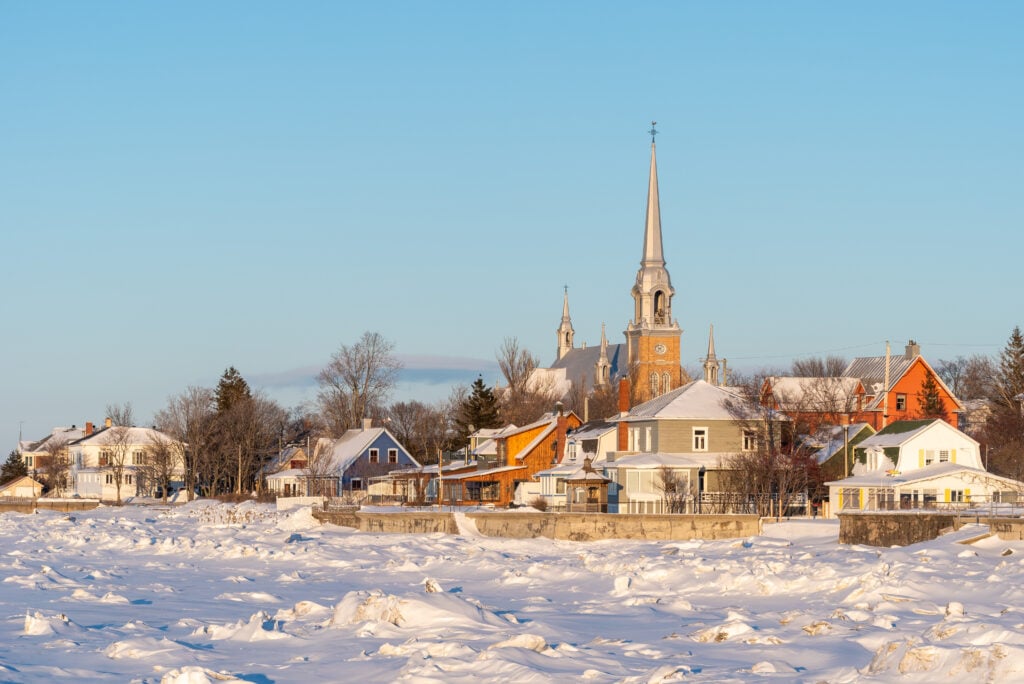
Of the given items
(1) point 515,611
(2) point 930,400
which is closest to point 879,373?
(2) point 930,400

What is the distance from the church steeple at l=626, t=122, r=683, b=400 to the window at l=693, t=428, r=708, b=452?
57.8 meters

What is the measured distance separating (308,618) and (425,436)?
78747 mm

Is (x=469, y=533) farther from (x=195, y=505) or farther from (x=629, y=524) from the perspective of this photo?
(x=195, y=505)

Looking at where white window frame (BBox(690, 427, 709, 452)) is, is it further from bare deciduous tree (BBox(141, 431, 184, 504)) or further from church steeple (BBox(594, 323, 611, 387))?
church steeple (BBox(594, 323, 611, 387))

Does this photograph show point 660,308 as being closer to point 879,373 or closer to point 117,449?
point 879,373

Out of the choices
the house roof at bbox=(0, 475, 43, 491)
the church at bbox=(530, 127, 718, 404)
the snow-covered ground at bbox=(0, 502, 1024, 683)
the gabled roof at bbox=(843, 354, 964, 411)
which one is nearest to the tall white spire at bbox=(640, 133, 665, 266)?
the church at bbox=(530, 127, 718, 404)

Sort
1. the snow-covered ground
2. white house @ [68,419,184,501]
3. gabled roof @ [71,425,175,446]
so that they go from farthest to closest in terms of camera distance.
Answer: gabled roof @ [71,425,175,446], white house @ [68,419,184,501], the snow-covered ground

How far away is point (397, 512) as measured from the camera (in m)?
55.5

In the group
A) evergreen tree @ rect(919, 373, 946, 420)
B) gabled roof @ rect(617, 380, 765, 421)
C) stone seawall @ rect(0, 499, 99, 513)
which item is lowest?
stone seawall @ rect(0, 499, 99, 513)

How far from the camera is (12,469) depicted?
116375mm

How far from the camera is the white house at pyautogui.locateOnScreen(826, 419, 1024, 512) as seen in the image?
51.8m

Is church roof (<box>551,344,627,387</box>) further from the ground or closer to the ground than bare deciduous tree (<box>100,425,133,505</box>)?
further from the ground

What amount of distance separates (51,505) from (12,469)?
109 feet

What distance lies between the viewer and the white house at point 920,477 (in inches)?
2039
